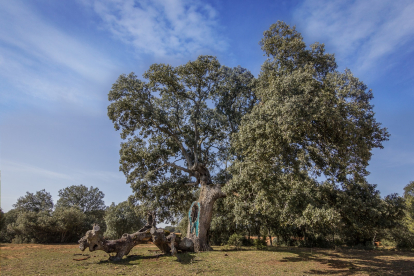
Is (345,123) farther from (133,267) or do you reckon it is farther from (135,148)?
(135,148)

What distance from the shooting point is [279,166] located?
1122cm

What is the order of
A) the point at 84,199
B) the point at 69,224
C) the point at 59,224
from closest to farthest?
the point at 59,224
the point at 69,224
the point at 84,199

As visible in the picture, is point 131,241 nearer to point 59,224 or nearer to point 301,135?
point 301,135

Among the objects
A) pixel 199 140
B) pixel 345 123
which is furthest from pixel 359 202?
pixel 199 140

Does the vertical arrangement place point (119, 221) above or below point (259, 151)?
below

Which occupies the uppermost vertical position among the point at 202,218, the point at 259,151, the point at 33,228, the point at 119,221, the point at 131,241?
the point at 259,151

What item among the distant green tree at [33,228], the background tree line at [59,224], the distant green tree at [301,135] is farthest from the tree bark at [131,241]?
the distant green tree at [33,228]

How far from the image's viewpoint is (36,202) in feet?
142

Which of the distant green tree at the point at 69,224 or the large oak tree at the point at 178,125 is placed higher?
the large oak tree at the point at 178,125

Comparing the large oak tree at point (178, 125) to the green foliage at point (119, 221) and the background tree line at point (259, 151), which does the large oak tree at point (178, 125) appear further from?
the green foliage at point (119, 221)

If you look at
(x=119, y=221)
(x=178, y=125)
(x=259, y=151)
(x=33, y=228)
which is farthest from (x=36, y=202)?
(x=259, y=151)

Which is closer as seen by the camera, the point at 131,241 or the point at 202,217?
the point at 131,241

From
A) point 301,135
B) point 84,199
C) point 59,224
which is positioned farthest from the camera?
point 84,199

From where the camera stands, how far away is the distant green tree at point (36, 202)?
41844 mm
